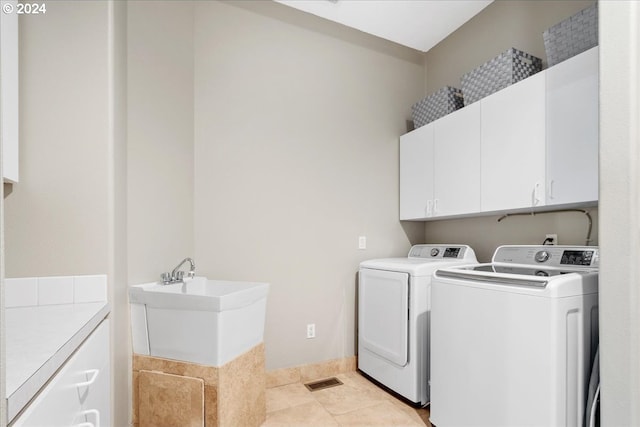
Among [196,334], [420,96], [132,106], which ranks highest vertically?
[420,96]

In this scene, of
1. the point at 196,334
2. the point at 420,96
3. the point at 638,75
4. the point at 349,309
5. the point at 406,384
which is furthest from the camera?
the point at 420,96

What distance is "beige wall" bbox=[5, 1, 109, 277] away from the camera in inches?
57.9

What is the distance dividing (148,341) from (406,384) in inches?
64.0

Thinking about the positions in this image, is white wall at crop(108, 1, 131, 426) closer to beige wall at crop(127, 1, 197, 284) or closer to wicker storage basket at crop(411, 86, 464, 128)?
beige wall at crop(127, 1, 197, 284)

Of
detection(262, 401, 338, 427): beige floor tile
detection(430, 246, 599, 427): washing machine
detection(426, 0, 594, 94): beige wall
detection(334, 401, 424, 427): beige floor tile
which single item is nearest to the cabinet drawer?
detection(262, 401, 338, 427): beige floor tile

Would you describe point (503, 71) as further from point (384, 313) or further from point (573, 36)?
A: point (384, 313)

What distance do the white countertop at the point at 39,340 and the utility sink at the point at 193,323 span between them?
367 millimetres

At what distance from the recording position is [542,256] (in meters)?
2.02

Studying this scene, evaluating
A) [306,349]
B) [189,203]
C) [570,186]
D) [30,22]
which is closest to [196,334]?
[189,203]

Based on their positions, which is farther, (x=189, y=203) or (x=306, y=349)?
(x=306, y=349)

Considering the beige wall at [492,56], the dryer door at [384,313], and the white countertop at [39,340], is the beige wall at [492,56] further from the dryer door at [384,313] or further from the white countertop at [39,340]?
the white countertop at [39,340]

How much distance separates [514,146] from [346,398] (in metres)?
2.00

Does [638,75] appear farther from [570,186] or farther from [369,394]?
[369,394]

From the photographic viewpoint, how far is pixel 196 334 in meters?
1.78
